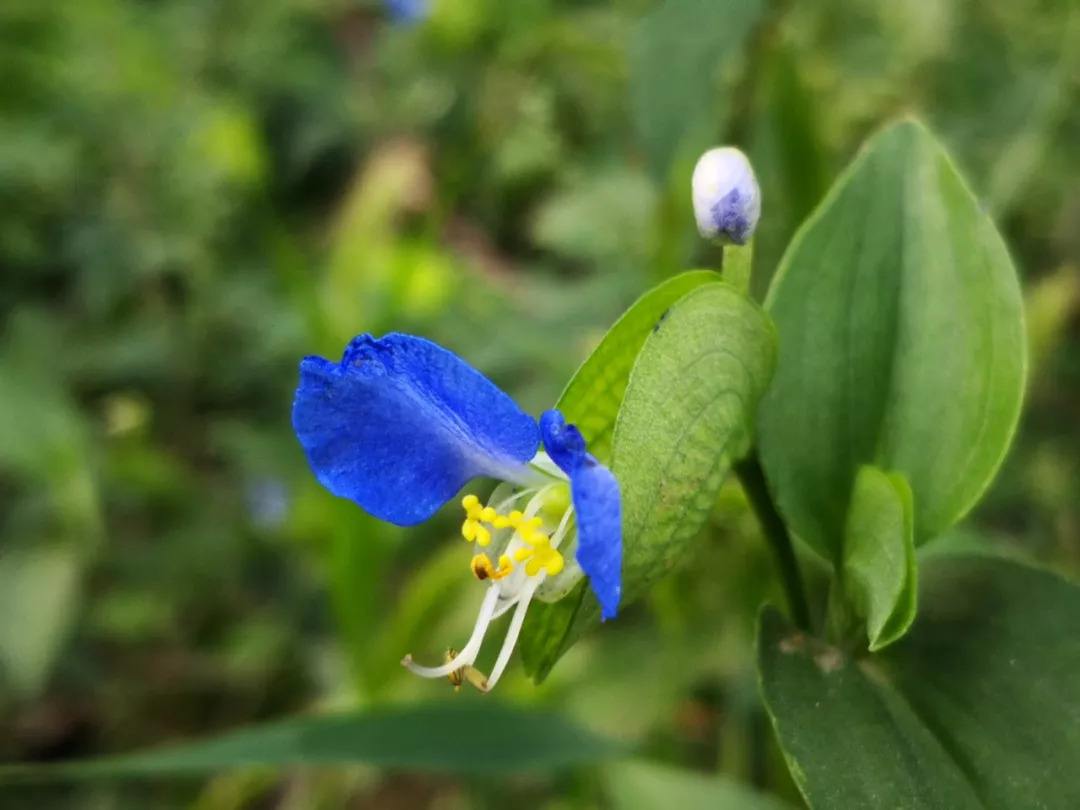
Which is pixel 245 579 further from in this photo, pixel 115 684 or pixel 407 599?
pixel 407 599

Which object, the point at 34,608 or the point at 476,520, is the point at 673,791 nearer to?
the point at 476,520

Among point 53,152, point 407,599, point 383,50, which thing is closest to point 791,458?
point 407,599

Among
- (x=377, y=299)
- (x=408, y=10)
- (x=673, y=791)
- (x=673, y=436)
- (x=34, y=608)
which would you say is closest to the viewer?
(x=673, y=436)

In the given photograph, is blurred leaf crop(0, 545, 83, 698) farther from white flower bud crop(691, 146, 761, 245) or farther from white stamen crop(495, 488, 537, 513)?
white flower bud crop(691, 146, 761, 245)

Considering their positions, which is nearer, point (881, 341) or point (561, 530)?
point (561, 530)

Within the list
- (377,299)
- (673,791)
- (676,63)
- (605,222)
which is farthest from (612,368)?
(377,299)

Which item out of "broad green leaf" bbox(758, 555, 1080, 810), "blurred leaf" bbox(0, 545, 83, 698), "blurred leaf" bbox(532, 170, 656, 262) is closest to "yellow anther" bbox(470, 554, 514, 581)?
"broad green leaf" bbox(758, 555, 1080, 810)

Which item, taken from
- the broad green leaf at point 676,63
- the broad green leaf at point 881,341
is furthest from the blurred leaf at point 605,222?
the broad green leaf at point 881,341
